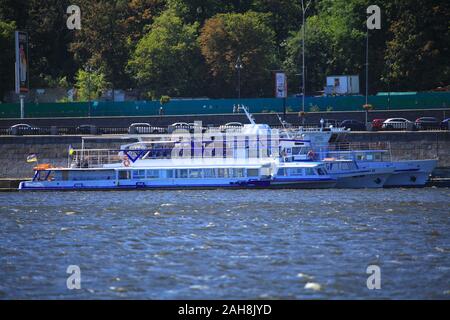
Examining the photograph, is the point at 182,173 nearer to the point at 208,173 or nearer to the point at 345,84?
the point at 208,173

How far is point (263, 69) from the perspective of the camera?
358 ft

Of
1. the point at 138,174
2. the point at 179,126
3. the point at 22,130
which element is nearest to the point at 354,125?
the point at 179,126

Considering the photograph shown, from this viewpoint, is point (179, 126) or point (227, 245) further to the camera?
point (179, 126)

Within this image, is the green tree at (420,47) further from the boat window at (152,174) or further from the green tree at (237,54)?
the boat window at (152,174)

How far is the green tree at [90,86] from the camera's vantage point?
113188mm

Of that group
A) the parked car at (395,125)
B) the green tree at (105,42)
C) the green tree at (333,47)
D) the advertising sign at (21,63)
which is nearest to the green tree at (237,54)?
the green tree at (333,47)

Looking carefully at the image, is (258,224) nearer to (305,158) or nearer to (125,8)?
(305,158)

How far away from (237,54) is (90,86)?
15.3 m

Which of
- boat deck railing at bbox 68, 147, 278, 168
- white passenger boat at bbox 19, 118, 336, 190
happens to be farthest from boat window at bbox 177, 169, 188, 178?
boat deck railing at bbox 68, 147, 278, 168

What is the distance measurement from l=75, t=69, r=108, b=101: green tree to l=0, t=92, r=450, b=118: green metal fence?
998 cm

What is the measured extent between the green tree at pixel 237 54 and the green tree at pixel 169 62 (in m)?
1.42

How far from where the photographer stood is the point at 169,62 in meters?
110

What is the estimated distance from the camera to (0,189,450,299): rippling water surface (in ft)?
120

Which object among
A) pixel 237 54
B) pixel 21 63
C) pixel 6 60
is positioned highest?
pixel 237 54
